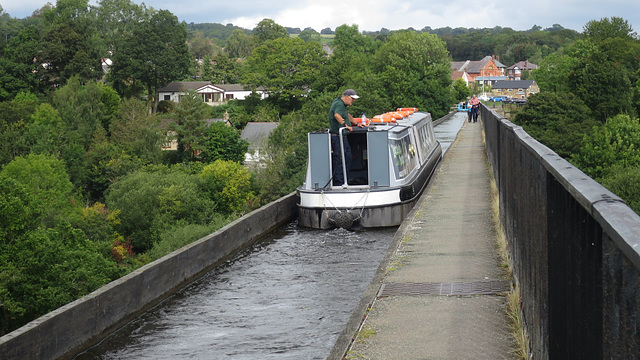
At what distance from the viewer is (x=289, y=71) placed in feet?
409

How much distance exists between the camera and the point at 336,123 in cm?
2061

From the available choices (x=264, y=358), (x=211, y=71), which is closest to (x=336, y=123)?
(x=264, y=358)

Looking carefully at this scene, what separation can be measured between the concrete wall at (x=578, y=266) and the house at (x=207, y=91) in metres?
129

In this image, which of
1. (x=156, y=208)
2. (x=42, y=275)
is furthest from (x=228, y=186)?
(x=42, y=275)

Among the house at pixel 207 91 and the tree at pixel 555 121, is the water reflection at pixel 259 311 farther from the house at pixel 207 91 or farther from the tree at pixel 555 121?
the house at pixel 207 91

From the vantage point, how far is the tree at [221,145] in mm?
91812

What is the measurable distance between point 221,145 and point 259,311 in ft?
270

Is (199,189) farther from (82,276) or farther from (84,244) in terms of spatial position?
(82,276)

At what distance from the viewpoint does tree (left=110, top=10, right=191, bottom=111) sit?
114688mm

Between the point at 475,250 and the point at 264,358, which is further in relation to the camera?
the point at 475,250

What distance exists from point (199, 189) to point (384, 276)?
59661 millimetres

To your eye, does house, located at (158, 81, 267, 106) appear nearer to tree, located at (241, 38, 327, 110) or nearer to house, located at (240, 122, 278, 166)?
tree, located at (241, 38, 327, 110)

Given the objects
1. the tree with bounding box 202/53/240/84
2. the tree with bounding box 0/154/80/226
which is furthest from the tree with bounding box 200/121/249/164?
the tree with bounding box 202/53/240/84

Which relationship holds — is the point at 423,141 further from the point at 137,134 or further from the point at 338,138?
the point at 137,134
